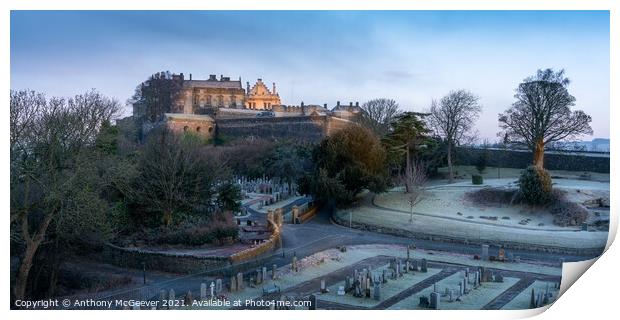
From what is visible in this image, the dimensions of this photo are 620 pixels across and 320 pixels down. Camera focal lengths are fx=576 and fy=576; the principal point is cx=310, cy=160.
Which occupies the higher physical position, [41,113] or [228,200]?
[41,113]

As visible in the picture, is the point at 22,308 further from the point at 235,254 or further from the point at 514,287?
the point at 514,287

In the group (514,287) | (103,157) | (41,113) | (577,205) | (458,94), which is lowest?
(514,287)

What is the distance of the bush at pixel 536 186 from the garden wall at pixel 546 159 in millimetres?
5716

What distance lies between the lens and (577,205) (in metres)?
21.5

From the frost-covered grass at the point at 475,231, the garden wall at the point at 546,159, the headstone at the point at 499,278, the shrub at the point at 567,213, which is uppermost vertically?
the garden wall at the point at 546,159

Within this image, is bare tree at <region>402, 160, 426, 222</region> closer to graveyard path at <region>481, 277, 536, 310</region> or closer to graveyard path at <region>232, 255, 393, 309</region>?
graveyard path at <region>232, 255, 393, 309</region>

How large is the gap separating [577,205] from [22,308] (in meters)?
18.7

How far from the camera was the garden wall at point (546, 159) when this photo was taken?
28.5 m

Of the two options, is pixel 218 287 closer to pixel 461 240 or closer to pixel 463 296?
pixel 463 296

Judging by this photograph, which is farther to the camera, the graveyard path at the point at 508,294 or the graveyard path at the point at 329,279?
the graveyard path at the point at 329,279

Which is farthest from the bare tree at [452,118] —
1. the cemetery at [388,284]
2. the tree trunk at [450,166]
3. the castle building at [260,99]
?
the castle building at [260,99]

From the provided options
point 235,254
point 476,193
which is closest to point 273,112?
point 476,193

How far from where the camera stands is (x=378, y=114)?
39.3m

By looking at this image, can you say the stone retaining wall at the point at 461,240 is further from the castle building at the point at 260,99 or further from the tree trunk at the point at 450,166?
the castle building at the point at 260,99
